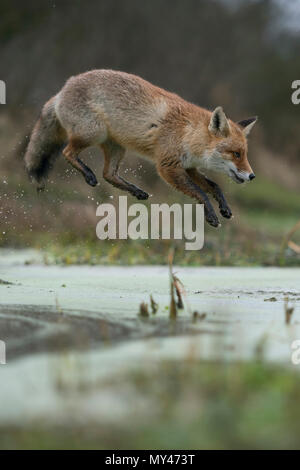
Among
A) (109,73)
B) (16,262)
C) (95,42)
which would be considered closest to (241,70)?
(95,42)

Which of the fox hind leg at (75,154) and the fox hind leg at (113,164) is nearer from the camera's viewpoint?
the fox hind leg at (75,154)

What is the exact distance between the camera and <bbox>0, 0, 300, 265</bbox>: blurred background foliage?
10656mm

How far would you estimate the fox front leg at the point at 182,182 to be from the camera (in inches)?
255

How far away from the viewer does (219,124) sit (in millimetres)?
6516

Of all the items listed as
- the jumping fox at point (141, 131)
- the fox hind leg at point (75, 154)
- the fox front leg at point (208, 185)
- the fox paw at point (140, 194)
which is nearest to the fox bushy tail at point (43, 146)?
the jumping fox at point (141, 131)

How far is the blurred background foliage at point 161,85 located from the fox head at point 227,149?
1591 millimetres

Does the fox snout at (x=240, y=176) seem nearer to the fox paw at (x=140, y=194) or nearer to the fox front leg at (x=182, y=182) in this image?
the fox front leg at (x=182, y=182)

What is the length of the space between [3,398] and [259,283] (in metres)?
4.30

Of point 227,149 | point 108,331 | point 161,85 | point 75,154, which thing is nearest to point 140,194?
point 75,154

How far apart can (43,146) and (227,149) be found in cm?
155

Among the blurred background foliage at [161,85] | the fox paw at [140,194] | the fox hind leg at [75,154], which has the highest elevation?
the blurred background foliage at [161,85]

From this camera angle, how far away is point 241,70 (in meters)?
22.8

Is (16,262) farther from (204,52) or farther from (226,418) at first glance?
(204,52)

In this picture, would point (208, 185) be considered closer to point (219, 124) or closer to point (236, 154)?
point (236, 154)
